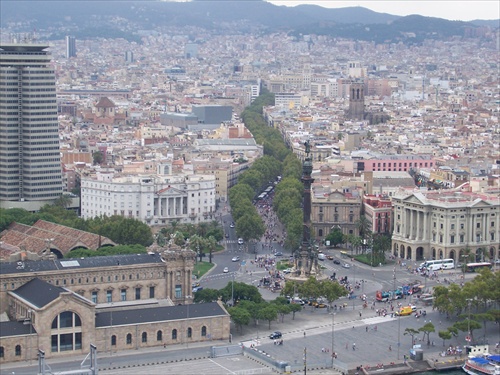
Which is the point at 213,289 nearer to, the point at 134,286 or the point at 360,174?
the point at 134,286

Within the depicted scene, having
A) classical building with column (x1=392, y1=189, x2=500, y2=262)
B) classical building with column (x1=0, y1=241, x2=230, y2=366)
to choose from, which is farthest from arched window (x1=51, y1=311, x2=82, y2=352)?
classical building with column (x1=392, y1=189, x2=500, y2=262)

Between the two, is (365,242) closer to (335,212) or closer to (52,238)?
(335,212)

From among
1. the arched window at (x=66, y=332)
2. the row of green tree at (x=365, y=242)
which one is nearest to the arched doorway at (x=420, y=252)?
the row of green tree at (x=365, y=242)

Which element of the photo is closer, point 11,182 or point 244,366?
point 244,366

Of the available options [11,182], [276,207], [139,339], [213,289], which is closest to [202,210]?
[276,207]

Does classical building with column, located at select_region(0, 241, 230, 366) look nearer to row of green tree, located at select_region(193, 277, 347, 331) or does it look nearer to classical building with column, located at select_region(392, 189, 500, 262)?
row of green tree, located at select_region(193, 277, 347, 331)
